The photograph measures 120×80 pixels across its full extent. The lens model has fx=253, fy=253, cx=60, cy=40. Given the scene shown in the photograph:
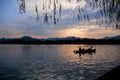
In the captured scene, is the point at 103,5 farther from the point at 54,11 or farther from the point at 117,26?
the point at 54,11

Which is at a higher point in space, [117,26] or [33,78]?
[117,26]

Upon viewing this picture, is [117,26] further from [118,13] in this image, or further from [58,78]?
[58,78]

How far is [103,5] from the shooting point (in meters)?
6.69

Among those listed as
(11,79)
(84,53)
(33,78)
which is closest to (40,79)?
(33,78)

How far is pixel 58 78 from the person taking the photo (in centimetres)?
4334

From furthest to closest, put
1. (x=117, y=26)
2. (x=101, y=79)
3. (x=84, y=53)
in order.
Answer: (x=84, y=53)
(x=117, y=26)
(x=101, y=79)

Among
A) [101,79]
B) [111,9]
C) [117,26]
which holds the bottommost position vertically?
[101,79]

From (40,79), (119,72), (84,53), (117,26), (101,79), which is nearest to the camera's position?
(101,79)

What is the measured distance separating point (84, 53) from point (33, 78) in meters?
79.9

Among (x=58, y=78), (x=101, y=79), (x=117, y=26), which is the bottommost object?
(x=58, y=78)

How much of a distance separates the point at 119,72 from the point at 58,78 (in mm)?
37081

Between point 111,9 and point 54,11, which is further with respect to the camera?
point 111,9

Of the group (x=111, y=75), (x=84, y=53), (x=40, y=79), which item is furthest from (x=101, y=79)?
(x=84, y=53)

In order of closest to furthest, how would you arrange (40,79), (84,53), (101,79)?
(101,79) → (40,79) → (84,53)
